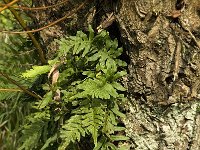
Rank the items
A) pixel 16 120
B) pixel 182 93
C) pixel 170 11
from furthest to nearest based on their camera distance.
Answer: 1. pixel 16 120
2. pixel 182 93
3. pixel 170 11

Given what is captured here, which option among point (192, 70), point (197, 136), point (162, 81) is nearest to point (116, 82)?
point (162, 81)

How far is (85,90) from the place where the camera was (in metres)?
1.95

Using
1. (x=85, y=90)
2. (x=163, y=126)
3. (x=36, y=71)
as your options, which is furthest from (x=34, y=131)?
(x=163, y=126)

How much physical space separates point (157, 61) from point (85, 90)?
390mm

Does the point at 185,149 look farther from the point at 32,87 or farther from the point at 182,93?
the point at 32,87

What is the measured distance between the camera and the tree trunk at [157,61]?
1.86m

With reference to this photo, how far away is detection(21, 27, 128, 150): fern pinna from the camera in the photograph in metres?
1.96

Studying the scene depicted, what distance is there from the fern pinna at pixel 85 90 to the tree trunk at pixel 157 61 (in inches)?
3.4

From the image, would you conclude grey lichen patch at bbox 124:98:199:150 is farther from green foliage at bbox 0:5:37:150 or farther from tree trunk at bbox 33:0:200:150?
green foliage at bbox 0:5:37:150

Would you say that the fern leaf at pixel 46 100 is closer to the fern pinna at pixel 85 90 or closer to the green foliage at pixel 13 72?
the fern pinna at pixel 85 90

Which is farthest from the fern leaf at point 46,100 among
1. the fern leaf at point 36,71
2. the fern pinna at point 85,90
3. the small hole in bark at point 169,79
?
the small hole in bark at point 169,79

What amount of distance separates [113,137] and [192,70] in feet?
1.79

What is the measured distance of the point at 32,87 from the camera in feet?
7.79

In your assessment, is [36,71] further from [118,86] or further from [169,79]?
[169,79]
